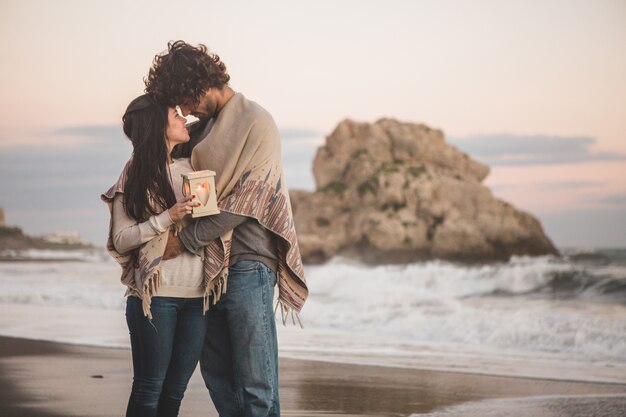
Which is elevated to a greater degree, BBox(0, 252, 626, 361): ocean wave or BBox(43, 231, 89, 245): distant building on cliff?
BBox(43, 231, 89, 245): distant building on cliff

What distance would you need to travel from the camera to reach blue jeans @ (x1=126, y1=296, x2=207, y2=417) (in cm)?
321

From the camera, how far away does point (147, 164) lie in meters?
3.22

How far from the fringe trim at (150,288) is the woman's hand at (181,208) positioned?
0.21 m

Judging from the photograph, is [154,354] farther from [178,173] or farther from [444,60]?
[444,60]

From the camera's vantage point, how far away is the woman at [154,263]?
3203 millimetres

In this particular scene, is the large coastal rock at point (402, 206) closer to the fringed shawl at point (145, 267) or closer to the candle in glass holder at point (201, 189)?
the fringed shawl at point (145, 267)

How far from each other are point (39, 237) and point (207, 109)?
65.9ft

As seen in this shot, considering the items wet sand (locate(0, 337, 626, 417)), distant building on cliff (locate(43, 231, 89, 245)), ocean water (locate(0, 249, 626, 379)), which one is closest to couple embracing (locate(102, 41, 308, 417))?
wet sand (locate(0, 337, 626, 417))

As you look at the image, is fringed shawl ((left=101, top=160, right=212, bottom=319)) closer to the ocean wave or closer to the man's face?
the man's face

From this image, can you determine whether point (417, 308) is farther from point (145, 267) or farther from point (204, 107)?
point (145, 267)

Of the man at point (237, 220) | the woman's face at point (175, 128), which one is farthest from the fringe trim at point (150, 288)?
the woman's face at point (175, 128)

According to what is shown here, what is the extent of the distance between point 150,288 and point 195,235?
0.26 metres

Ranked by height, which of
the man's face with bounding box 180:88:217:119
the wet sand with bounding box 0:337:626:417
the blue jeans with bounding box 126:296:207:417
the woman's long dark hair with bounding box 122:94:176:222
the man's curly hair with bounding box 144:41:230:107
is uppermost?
the man's curly hair with bounding box 144:41:230:107

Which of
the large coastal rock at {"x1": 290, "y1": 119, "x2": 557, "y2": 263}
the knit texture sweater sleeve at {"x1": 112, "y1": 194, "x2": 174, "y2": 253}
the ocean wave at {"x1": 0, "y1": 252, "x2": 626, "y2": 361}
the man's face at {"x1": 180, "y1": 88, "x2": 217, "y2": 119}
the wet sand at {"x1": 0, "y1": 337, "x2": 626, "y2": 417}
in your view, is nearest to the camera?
the knit texture sweater sleeve at {"x1": 112, "y1": 194, "x2": 174, "y2": 253}
